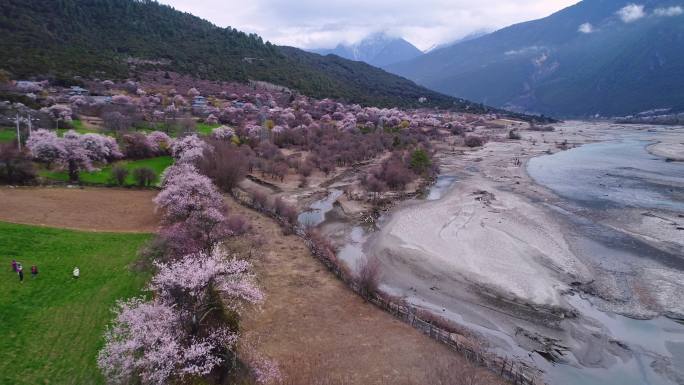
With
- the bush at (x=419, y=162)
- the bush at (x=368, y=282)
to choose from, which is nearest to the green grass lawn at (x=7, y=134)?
the bush at (x=368, y=282)

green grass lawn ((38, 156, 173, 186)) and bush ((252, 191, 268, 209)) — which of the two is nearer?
bush ((252, 191, 268, 209))

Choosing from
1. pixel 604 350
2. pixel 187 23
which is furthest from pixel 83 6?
pixel 604 350

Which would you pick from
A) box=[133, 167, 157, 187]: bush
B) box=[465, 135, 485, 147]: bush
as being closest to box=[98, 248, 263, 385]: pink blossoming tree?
box=[133, 167, 157, 187]: bush

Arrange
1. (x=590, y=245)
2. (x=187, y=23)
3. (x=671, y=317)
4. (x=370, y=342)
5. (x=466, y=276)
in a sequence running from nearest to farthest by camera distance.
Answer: (x=370, y=342)
(x=671, y=317)
(x=466, y=276)
(x=590, y=245)
(x=187, y=23)

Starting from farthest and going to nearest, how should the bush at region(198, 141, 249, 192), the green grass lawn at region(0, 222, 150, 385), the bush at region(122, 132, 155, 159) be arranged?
the bush at region(122, 132, 155, 159) → the bush at region(198, 141, 249, 192) → the green grass lawn at region(0, 222, 150, 385)

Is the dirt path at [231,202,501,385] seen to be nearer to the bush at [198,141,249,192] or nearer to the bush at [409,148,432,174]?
the bush at [198,141,249,192]

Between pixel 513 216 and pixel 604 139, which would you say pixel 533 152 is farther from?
pixel 513 216

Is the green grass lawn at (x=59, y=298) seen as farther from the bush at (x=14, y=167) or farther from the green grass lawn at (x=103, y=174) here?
the green grass lawn at (x=103, y=174)
